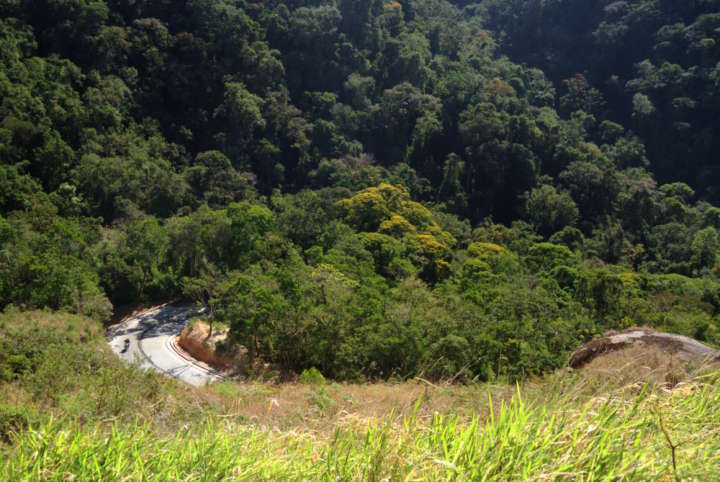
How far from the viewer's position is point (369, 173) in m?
34.8

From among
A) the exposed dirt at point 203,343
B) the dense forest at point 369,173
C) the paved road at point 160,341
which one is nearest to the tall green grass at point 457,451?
the dense forest at point 369,173

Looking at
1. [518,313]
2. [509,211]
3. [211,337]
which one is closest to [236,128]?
[509,211]

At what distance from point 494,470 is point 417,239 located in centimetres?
2292

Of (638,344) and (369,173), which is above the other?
(369,173)

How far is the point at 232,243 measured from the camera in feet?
76.8

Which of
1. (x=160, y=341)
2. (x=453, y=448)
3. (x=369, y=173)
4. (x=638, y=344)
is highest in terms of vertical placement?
(x=453, y=448)

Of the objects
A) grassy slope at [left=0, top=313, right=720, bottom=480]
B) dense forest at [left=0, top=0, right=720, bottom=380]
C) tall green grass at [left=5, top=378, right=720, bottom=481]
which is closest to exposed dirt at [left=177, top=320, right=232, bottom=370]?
dense forest at [left=0, top=0, right=720, bottom=380]

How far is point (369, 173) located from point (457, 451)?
32921 millimetres

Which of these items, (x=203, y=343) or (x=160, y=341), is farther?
(x=160, y=341)

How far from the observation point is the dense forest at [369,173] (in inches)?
672

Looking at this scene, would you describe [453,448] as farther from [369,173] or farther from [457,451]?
[369,173]

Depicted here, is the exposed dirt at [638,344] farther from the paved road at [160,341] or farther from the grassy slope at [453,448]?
the paved road at [160,341]

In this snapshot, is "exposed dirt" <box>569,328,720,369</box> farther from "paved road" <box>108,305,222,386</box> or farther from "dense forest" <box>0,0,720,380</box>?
"paved road" <box>108,305,222,386</box>

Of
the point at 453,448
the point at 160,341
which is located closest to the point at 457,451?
the point at 453,448
